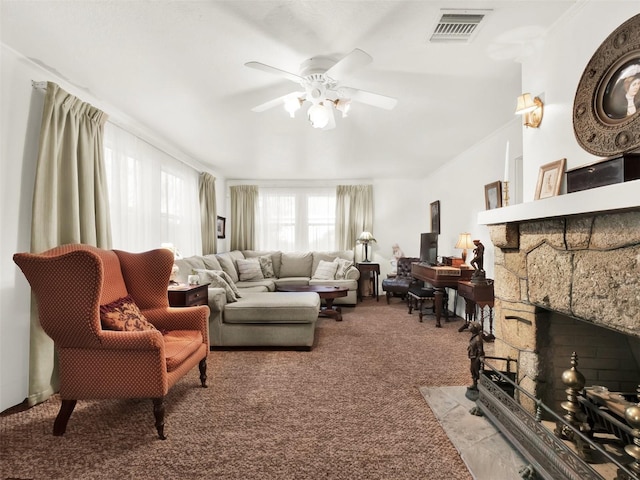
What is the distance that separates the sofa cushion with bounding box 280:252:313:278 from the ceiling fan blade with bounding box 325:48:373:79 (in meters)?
4.44

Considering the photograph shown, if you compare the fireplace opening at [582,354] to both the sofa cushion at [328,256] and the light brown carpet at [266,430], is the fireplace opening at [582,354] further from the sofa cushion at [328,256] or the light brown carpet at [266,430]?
the sofa cushion at [328,256]

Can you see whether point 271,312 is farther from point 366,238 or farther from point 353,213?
point 353,213

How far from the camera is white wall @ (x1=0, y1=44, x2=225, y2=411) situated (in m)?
2.12

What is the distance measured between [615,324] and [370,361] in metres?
2.01

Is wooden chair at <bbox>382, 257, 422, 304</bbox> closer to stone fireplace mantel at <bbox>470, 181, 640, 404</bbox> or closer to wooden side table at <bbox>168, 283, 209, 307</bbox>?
stone fireplace mantel at <bbox>470, 181, 640, 404</bbox>

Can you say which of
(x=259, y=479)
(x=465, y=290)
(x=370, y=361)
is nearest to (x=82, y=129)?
(x=259, y=479)

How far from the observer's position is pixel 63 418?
6.10ft

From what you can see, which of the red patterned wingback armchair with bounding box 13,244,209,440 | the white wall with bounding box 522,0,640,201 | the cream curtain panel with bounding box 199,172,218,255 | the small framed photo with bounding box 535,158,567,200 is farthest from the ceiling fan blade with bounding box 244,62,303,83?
the cream curtain panel with bounding box 199,172,218,255

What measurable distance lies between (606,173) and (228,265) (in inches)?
193

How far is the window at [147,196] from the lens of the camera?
3221mm

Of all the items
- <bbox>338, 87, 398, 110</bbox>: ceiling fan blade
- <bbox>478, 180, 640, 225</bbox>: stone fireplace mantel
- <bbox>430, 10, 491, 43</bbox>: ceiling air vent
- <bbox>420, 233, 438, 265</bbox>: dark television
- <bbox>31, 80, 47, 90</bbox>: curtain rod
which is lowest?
<bbox>420, 233, 438, 265</bbox>: dark television

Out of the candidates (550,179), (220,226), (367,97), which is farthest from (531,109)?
(220,226)

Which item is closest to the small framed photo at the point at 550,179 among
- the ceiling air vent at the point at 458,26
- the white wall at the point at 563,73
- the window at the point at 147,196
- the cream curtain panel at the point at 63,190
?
the white wall at the point at 563,73

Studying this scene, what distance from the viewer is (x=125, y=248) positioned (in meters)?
3.35
